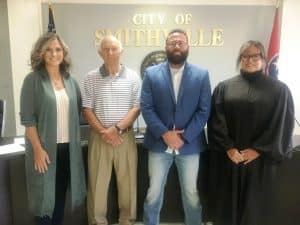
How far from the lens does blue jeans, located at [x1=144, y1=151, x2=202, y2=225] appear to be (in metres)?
2.20

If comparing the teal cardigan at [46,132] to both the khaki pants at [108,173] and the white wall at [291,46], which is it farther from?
the white wall at [291,46]

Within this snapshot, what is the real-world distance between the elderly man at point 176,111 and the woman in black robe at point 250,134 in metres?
0.12

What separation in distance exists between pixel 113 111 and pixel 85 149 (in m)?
0.40

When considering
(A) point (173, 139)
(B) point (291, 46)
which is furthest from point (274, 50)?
(A) point (173, 139)

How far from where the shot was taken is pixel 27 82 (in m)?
1.95

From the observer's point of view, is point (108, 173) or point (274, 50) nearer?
point (108, 173)

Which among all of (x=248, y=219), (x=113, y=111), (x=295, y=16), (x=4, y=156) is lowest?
(x=248, y=219)

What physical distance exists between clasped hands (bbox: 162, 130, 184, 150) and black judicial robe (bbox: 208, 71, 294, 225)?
0.73 feet

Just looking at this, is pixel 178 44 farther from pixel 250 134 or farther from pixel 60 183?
pixel 60 183

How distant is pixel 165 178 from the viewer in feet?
7.48

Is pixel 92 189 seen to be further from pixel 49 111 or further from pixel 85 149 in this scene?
pixel 49 111

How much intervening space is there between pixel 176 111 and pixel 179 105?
4cm

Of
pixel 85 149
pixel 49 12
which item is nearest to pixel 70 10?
pixel 49 12

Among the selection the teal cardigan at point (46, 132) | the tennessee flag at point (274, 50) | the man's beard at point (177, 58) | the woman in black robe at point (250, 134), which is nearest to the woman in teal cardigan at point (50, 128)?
the teal cardigan at point (46, 132)
